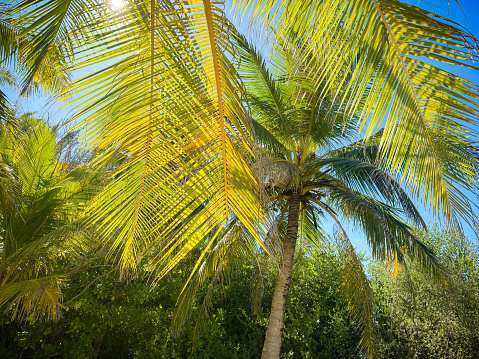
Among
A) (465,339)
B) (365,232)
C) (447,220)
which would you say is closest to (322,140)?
(365,232)

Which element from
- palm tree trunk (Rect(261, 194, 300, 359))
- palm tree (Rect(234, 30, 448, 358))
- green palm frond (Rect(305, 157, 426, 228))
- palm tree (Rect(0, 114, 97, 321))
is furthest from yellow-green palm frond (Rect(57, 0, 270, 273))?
palm tree trunk (Rect(261, 194, 300, 359))

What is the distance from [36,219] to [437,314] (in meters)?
12.3

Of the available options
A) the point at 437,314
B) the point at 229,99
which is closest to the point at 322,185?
the point at 229,99

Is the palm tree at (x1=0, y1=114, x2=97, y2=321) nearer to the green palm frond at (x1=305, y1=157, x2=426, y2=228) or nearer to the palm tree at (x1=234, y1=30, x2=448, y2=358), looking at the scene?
the palm tree at (x1=234, y1=30, x2=448, y2=358)

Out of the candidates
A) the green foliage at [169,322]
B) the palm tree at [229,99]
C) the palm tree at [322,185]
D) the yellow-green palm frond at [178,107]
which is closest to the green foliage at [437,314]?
the green foliage at [169,322]

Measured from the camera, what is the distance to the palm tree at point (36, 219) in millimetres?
4148

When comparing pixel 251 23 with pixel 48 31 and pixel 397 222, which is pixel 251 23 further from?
pixel 397 222

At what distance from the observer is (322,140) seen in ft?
24.9

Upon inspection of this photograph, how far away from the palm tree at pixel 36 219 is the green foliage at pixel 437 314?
388 inches

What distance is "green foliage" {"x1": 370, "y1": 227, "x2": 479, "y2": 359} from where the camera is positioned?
427 inches

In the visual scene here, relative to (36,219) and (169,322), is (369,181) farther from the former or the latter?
(169,322)

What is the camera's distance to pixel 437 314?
11109 millimetres

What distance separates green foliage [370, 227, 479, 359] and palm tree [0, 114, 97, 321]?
9.86 m

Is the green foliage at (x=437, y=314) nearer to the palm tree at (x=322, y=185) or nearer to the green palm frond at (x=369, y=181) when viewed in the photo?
the palm tree at (x=322, y=185)
